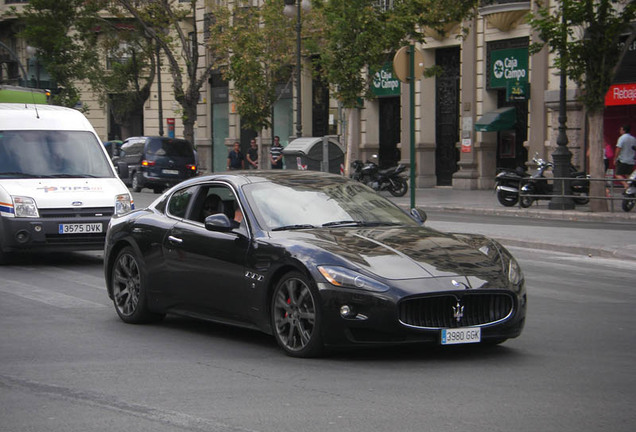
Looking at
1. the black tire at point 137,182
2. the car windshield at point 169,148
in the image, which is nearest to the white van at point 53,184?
the car windshield at point 169,148

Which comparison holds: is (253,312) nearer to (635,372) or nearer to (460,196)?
(635,372)

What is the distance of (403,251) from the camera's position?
743 centimetres

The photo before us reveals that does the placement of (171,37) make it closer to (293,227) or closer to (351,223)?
(351,223)

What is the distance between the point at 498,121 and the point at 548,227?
15155 mm

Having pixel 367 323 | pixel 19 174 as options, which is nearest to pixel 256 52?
pixel 19 174

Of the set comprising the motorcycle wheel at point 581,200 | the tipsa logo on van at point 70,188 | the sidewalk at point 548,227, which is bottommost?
the sidewalk at point 548,227

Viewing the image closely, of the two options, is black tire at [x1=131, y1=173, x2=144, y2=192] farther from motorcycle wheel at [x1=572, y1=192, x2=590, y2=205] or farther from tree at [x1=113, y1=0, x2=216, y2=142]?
motorcycle wheel at [x1=572, y1=192, x2=590, y2=205]

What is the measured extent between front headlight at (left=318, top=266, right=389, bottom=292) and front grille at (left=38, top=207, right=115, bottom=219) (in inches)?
294

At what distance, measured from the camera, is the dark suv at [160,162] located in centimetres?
3650

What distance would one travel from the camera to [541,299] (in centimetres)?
1093

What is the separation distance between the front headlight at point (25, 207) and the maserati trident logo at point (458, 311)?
812cm

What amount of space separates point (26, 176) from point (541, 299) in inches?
292

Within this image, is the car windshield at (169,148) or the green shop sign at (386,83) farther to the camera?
the green shop sign at (386,83)

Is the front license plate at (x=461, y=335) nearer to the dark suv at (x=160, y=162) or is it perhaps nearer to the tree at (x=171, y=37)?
the dark suv at (x=160, y=162)
